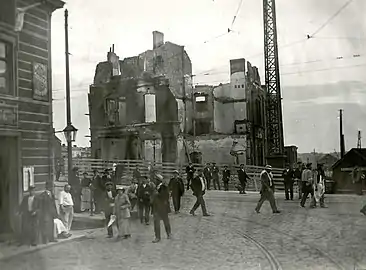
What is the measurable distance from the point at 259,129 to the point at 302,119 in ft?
0.70

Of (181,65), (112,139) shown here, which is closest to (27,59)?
(112,139)

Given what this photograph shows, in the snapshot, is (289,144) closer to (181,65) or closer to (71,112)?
(181,65)

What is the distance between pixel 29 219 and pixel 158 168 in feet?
1.93

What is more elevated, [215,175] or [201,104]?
[201,104]

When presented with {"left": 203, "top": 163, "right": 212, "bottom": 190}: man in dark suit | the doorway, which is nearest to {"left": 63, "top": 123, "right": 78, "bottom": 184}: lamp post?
the doorway

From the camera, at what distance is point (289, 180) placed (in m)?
1.70

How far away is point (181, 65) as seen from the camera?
5.79 ft

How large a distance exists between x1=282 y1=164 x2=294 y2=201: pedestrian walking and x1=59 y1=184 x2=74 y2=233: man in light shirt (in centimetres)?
91

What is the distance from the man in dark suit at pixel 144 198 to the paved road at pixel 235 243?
59 millimetres

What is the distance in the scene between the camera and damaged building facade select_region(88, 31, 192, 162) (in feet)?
5.45

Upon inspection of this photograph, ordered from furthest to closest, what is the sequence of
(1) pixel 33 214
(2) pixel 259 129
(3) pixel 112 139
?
(1) pixel 33 214
(3) pixel 112 139
(2) pixel 259 129

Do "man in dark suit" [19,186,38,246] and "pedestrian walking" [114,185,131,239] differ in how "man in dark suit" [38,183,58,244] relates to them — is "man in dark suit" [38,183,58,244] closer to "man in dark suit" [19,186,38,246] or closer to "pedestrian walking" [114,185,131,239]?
"man in dark suit" [19,186,38,246]

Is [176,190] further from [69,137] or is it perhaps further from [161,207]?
[69,137]

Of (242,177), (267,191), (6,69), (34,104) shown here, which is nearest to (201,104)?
(242,177)
